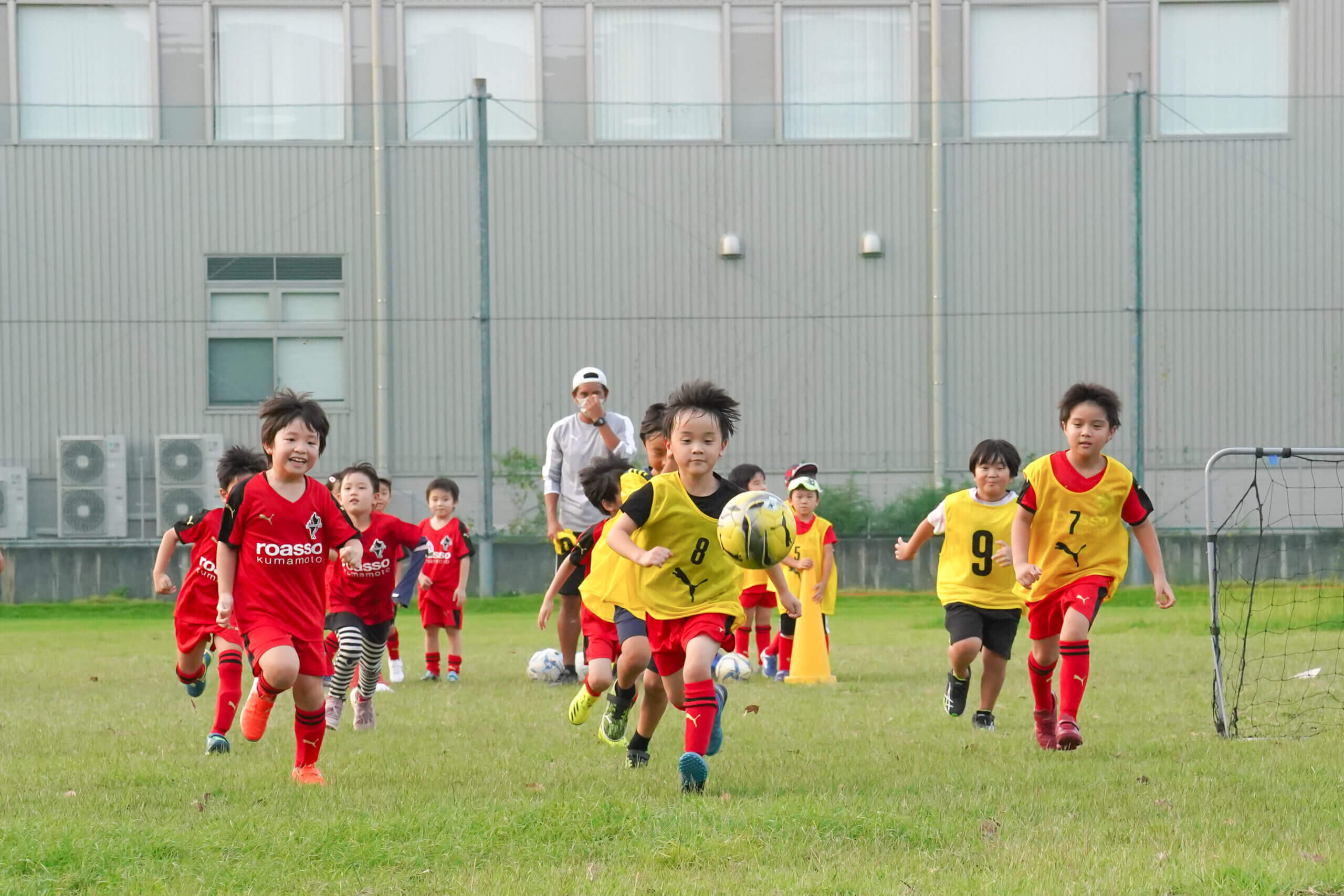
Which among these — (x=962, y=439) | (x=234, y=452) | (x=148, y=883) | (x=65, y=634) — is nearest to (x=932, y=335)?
(x=962, y=439)

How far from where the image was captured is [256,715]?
22.6 ft

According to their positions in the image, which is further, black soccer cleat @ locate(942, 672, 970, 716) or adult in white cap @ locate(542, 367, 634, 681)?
adult in white cap @ locate(542, 367, 634, 681)

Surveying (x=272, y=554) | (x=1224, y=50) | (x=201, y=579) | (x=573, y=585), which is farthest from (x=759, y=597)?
(x=1224, y=50)

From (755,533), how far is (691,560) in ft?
1.70

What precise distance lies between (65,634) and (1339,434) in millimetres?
17367

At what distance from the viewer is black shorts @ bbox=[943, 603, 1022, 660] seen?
28.1ft

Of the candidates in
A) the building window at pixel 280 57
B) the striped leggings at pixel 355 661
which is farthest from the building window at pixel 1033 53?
the striped leggings at pixel 355 661

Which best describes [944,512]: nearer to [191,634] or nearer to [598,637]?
[598,637]

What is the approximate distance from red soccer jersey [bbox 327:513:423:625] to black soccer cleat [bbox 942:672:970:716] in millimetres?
3179

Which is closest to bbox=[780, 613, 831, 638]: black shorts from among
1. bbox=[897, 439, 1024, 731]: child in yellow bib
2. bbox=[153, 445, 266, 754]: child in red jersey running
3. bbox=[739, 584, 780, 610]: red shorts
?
bbox=[739, 584, 780, 610]: red shorts

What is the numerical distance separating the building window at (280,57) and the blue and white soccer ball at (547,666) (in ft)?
45.5

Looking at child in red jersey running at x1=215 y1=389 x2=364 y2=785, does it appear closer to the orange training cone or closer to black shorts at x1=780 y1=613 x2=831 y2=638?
the orange training cone

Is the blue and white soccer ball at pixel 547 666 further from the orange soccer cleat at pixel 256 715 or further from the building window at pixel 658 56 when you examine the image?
the building window at pixel 658 56

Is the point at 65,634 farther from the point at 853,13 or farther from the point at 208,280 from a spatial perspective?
the point at 853,13
